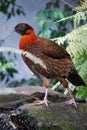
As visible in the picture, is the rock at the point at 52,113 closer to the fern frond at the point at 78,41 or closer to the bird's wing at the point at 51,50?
the bird's wing at the point at 51,50

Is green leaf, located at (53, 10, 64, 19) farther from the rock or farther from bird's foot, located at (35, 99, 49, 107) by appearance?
bird's foot, located at (35, 99, 49, 107)

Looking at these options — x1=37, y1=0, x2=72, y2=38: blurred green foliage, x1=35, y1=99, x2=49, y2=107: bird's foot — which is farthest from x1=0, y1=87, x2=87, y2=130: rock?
x1=37, y1=0, x2=72, y2=38: blurred green foliage

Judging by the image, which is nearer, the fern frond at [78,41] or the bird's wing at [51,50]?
the bird's wing at [51,50]

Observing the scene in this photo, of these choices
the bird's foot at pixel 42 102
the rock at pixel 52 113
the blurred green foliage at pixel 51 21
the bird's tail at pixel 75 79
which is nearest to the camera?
the rock at pixel 52 113

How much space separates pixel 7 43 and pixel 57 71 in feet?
15.9

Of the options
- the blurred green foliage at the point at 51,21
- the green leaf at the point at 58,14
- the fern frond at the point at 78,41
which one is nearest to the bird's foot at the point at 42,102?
the fern frond at the point at 78,41

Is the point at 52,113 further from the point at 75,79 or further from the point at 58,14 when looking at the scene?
the point at 58,14

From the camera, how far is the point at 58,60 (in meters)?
3.51

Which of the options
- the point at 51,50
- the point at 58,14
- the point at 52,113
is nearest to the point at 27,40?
the point at 51,50

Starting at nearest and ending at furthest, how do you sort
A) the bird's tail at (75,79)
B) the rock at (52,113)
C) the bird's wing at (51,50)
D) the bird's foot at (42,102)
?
the rock at (52,113)
the bird's foot at (42,102)
the bird's wing at (51,50)
the bird's tail at (75,79)

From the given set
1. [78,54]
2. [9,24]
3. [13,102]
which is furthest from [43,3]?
[13,102]

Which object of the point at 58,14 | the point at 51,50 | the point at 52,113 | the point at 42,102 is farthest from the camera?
the point at 58,14

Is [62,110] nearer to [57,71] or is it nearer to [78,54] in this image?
[57,71]

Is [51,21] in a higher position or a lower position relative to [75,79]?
lower
